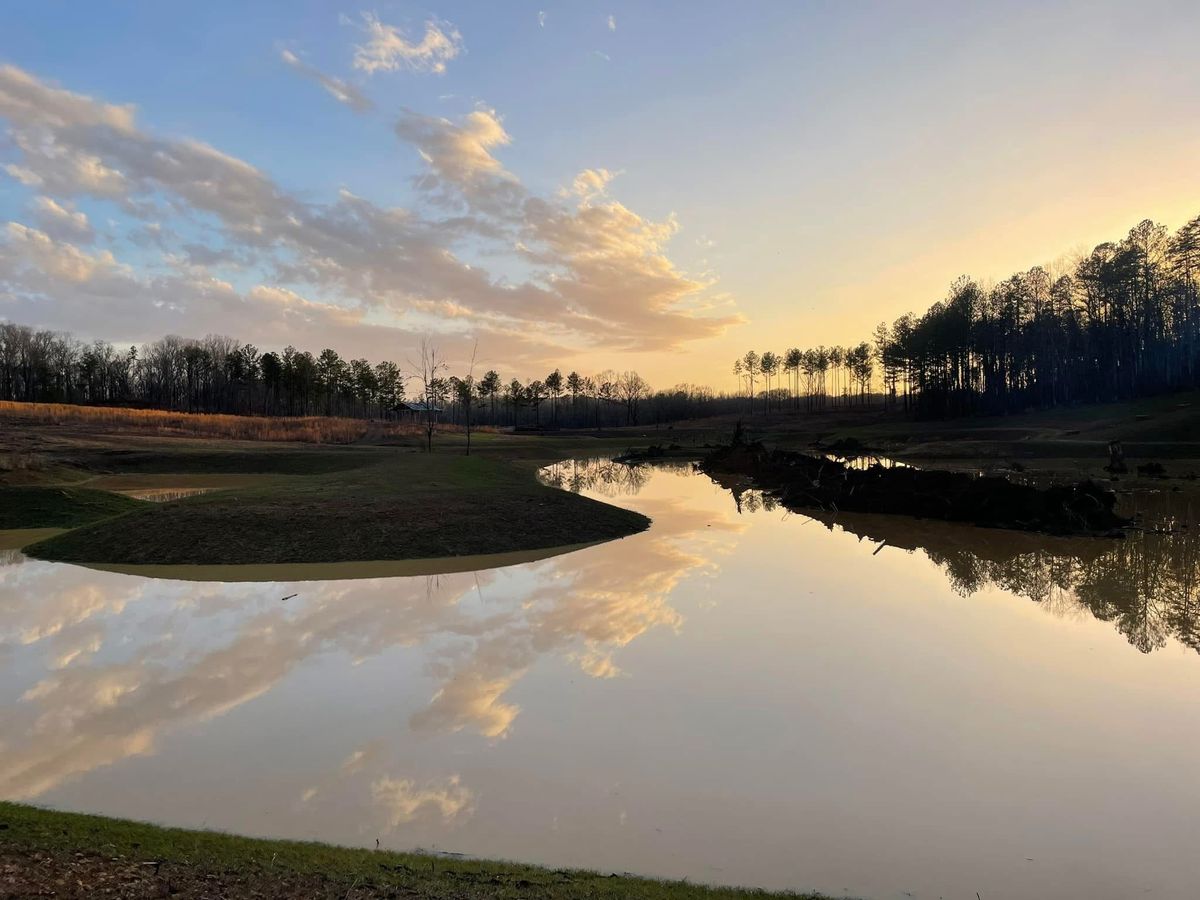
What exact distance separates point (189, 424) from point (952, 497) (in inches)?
3308

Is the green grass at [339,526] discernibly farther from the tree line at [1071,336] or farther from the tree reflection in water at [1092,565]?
the tree line at [1071,336]

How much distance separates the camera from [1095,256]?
85812mm

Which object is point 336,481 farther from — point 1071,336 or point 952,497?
point 1071,336

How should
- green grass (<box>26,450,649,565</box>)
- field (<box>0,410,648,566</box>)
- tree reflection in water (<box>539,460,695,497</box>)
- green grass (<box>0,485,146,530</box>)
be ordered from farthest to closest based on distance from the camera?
tree reflection in water (<box>539,460,695,497</box>) → green grass (<box>0,485,146,530</box>) → field (<box>0,410,648,566</box>) → green grass (<box>26,450,649,565</box>)

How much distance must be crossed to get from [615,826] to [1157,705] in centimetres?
969

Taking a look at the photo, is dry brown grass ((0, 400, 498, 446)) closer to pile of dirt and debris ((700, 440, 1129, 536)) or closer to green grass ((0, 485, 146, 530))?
green grass ((0, 485, 146, 530))

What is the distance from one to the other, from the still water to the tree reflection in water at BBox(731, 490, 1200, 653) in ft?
0.66

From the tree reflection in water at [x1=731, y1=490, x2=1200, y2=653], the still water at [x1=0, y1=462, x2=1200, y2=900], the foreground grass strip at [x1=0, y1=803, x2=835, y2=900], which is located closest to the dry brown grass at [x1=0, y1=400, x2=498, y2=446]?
the still water at [x1=0, y1=462, x2=1200, y2=900]

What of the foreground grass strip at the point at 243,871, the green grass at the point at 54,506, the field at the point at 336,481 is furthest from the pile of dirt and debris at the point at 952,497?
the green grass at the point at 54,506

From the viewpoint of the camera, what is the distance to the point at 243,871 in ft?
19.2

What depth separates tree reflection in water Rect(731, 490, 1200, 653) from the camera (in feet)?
52.2

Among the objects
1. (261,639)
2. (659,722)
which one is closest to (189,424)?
(261,639)

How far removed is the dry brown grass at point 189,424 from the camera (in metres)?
77.2

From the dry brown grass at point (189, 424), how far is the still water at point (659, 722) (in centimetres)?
6592
